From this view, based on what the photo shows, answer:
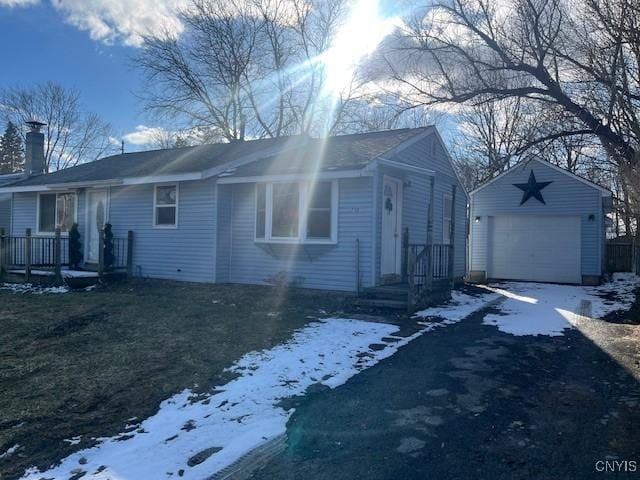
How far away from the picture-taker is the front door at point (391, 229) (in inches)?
425

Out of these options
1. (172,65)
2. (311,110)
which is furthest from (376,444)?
(172,65)

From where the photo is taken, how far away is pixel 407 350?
6781mm

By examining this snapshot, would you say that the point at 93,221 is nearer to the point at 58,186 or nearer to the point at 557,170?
the point at 58,186

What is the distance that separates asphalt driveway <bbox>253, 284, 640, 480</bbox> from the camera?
11.5ft

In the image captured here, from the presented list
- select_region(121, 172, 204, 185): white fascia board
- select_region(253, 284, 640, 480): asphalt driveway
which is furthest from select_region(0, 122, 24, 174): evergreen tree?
select_region(253, 284, 640, 480): asphalt driveway

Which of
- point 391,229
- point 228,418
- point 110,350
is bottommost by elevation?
point 228,418

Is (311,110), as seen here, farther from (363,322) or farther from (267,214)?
(363,322)

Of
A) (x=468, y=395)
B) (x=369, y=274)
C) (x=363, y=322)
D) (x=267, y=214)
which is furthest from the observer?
(x=267, y=214)

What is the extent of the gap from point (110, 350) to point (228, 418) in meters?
2.82

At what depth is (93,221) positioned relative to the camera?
14.6m

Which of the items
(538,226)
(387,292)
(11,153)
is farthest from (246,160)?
(11,153)

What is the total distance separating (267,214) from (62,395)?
6723 mm

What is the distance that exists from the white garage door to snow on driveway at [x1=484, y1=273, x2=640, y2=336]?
46.3 inches

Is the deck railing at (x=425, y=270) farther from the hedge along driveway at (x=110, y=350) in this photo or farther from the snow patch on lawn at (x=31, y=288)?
the snow patch on lawn at (x=31, y=288)
